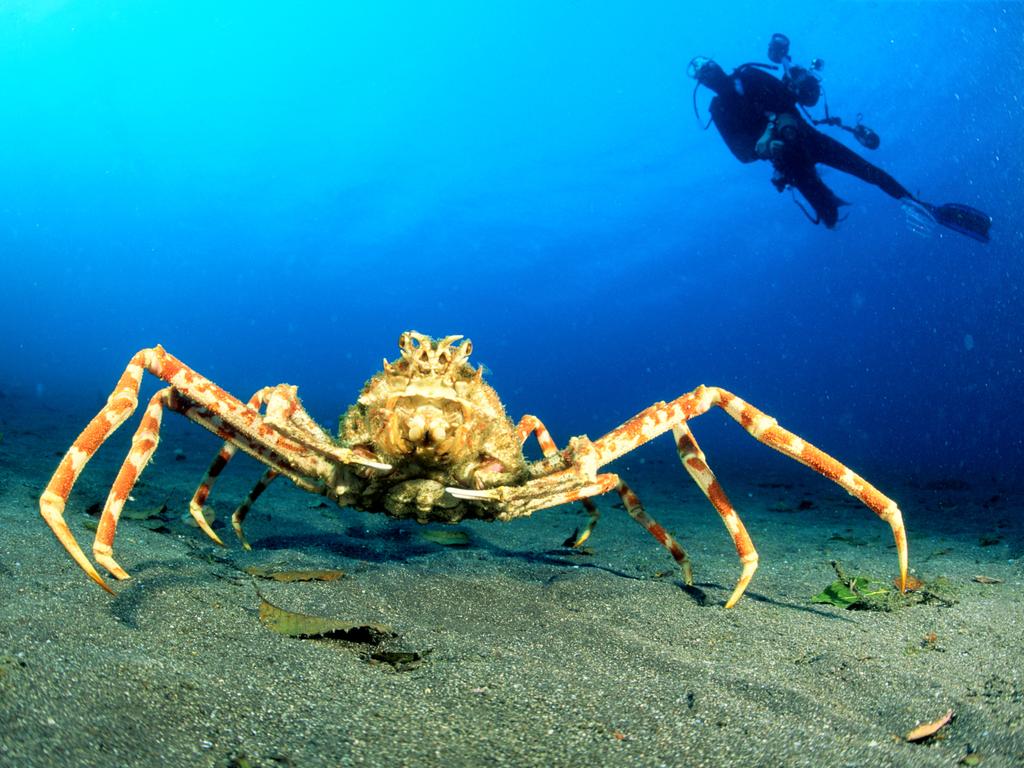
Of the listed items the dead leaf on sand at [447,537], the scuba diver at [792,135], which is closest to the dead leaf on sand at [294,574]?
the dead leaf on sand at [447,537]

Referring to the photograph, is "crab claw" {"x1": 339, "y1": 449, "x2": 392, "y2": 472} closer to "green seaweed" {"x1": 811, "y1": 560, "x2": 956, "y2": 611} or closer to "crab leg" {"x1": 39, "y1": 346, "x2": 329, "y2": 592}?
"crab leg" {"x1": 39, "y1": 346, "x2": 329, "y2": 592}

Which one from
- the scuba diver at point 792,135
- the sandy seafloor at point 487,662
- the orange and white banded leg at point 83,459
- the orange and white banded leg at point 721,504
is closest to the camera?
the sandy seafloor at point 487,662

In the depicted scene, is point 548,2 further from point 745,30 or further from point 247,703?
point 247,703

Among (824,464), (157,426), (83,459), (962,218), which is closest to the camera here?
(83,459)

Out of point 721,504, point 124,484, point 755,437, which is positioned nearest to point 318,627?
point 124,484

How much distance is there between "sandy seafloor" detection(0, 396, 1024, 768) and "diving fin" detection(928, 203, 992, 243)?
12.7 metres

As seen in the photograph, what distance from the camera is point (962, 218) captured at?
48.1 ft

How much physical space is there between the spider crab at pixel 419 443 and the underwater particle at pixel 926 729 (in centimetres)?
152

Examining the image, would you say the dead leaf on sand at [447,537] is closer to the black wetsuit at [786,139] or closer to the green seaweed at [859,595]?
the green seaweed at [859,595]

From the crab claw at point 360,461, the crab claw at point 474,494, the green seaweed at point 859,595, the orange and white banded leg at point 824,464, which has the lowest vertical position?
the green seaweed at point 859,595

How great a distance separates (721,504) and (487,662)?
2.26 meters

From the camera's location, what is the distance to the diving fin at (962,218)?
14.6 meters

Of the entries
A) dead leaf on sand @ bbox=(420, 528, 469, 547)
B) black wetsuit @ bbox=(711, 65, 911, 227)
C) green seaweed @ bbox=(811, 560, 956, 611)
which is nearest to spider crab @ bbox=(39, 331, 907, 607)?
green seaweed @ bbox=(811, 560, 956, 611)

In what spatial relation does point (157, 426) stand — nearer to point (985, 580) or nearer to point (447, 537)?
point (447, 537)
